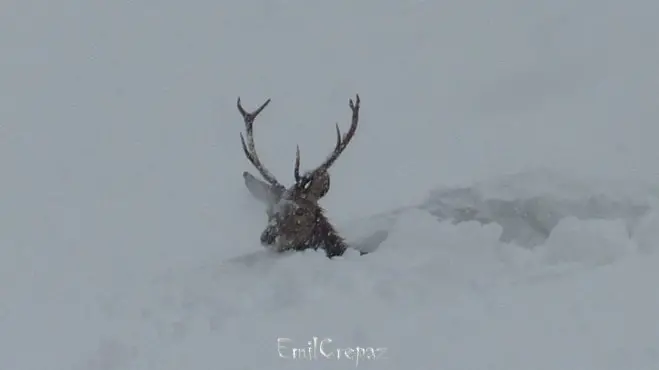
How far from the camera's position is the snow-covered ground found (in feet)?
17.2

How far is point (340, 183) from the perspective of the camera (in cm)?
1216

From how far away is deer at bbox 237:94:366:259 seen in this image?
7.05 metres

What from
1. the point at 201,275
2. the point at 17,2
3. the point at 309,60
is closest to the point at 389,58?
the point at 309,60

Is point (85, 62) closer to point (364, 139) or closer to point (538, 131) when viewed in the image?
point (364, 139)

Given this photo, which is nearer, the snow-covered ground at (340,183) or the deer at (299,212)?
the snow-covered ground at (340,183)

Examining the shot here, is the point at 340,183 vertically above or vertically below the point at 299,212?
above

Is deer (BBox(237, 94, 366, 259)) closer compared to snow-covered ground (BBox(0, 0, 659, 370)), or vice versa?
snow-covered ground (BBox(0, 0, 659, 370))

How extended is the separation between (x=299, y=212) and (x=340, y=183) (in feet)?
16.6

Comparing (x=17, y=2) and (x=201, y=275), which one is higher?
(x=17, y=2)

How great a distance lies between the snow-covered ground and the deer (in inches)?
12.7

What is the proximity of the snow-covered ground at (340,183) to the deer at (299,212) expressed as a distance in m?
0.32

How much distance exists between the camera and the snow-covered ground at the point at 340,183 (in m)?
5.24

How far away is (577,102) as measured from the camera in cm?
1373

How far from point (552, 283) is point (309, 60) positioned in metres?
11.9
